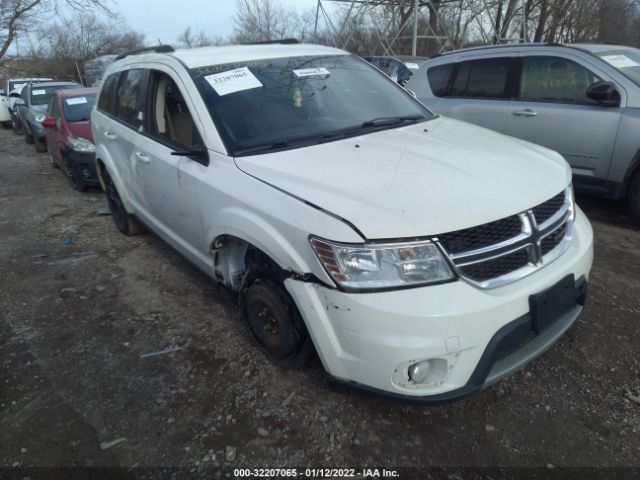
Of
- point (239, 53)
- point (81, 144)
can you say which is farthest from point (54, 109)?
point (239, 53)

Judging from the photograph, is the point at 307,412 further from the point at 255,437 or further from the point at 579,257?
the point at 579,257

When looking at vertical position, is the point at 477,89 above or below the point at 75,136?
above

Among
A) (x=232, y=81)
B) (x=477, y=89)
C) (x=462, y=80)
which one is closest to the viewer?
(x=232, y=81)

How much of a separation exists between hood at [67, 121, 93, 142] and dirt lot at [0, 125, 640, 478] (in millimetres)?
3772

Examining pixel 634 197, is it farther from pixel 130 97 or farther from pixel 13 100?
pixel 13 100

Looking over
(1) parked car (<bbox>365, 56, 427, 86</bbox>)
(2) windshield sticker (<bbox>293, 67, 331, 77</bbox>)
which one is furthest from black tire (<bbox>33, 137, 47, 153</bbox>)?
(2) windshield sticker (<bbox>293, 67, 331, 77</bbox>)

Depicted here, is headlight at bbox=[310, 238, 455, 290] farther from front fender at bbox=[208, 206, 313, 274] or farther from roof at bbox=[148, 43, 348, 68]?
roof at bbox=[148, 43, 348, 68]

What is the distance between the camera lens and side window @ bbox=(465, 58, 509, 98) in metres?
5.43

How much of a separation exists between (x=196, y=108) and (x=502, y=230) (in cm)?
194

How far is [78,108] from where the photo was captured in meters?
7.50

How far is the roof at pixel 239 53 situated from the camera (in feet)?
10.6

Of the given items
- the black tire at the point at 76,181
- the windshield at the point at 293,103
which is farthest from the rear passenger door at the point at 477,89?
the black tire at the point at 76,181

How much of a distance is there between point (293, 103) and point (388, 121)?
66cm

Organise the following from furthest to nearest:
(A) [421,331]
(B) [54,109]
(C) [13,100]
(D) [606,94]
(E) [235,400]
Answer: (C) [13,100]
(B) [54,109]
(D) [606,94]
(E) [235,400]
(A) [421,331]
